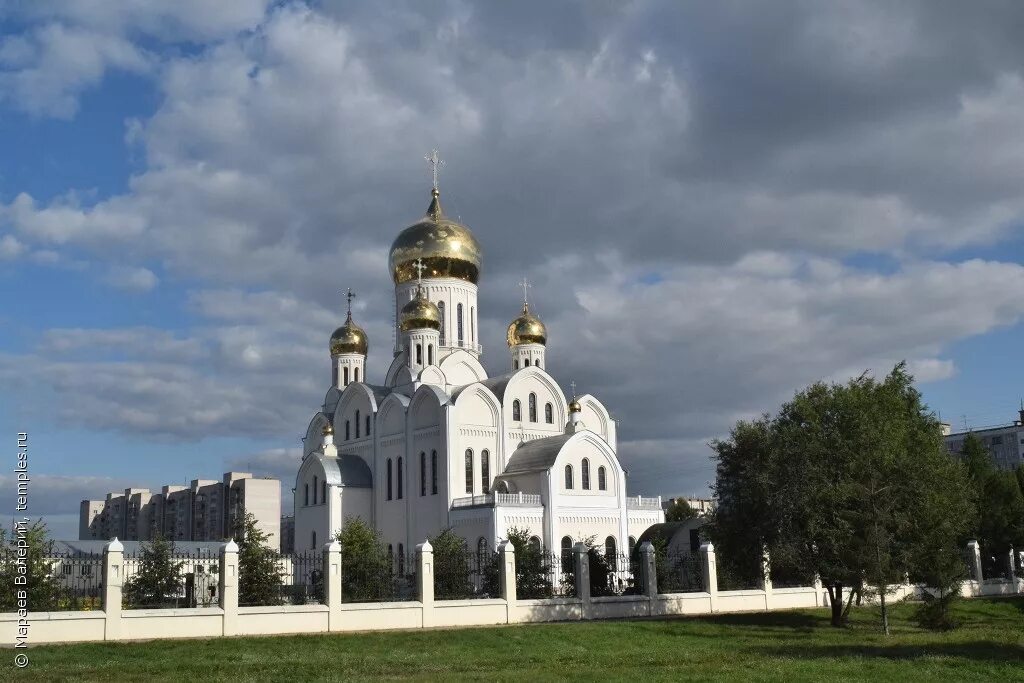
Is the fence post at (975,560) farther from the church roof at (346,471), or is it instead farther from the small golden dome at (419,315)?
the church roof at (346,471)

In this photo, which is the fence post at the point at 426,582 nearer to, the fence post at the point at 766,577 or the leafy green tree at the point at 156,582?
the leafy green tree at the point at 156,582

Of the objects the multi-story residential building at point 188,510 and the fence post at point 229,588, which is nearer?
the fence post at point 229,588

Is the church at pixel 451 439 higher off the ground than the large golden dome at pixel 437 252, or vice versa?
the large golden dome at pixel 437 252

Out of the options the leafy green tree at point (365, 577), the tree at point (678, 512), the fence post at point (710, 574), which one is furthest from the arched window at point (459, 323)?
the fence post at point (710, 574)

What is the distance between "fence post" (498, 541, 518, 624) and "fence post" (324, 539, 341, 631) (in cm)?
426

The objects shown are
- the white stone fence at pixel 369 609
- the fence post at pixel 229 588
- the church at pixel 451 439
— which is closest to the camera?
the white stone fence at pixel 369 609

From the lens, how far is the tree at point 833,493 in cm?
2389

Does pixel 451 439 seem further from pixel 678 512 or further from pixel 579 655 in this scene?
pixel 678 512

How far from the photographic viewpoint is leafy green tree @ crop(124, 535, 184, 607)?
75.7 ft

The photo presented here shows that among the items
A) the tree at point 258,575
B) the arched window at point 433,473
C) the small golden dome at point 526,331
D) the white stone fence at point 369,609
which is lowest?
the white stone fence at point 369,609

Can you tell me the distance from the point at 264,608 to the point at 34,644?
14.6 ft

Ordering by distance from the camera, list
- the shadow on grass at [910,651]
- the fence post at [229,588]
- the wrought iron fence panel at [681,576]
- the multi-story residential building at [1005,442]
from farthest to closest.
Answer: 1. the multi-story residential building at [1005,442]
2. the wrought iron fence panel at [681,576]
3. the fence post at [229,588]
4. the shadow on grass at [910,651]

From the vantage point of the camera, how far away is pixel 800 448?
25.0 meters

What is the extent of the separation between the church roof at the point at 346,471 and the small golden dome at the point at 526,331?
880cm
